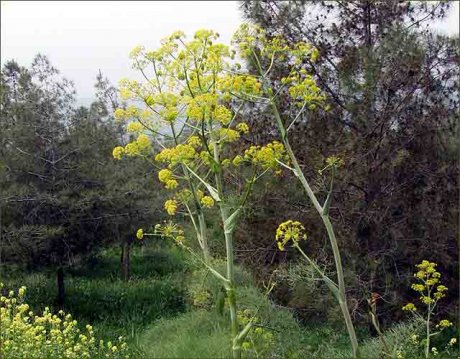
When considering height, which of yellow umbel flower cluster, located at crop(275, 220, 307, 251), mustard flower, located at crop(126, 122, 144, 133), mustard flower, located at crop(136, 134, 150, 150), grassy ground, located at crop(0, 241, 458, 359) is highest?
mustard flower, located at crop(126, 122, 144, 133)

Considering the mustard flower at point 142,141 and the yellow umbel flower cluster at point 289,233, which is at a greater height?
the mustard flower at point 142,141

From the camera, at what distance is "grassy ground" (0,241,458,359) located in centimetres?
502

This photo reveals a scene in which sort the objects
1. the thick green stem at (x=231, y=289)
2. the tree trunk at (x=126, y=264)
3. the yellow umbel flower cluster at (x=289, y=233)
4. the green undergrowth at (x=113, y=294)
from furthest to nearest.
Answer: the tree trunk at (x=126, y=264) < the green undergrowth at (x=113, y=294) < the yellow umbel flower cluster at (x=289, y=233) < the thick green stem at (x=231, y=289)

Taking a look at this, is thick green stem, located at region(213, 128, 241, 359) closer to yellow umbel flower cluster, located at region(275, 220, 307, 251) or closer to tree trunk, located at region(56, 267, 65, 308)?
yellow umbel flower cluster, located at region(275, 220, 307, 251)

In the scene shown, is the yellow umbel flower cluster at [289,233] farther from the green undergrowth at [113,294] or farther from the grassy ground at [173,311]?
the green undergrowth at [113,294]

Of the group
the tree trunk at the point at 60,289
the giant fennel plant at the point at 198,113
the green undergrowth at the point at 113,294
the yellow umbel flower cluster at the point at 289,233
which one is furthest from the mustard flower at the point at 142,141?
the tree trunk at the point at 60,289

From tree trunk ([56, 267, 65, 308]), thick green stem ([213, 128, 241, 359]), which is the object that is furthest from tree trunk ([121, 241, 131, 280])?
thick green stem ([213, 128, 241, 359])

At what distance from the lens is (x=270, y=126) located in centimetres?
734

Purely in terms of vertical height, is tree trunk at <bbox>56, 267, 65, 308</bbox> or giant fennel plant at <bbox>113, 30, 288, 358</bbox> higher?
giant fennel plant at <bbox>113, 30, 288, 358</bbox>

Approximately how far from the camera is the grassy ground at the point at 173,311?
5016 mm

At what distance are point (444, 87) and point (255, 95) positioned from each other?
3518 millimetres

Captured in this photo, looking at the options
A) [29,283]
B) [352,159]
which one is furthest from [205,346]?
[29,283]

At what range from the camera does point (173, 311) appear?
372 inches

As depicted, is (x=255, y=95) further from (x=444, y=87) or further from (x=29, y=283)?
(x=29, y=283)
